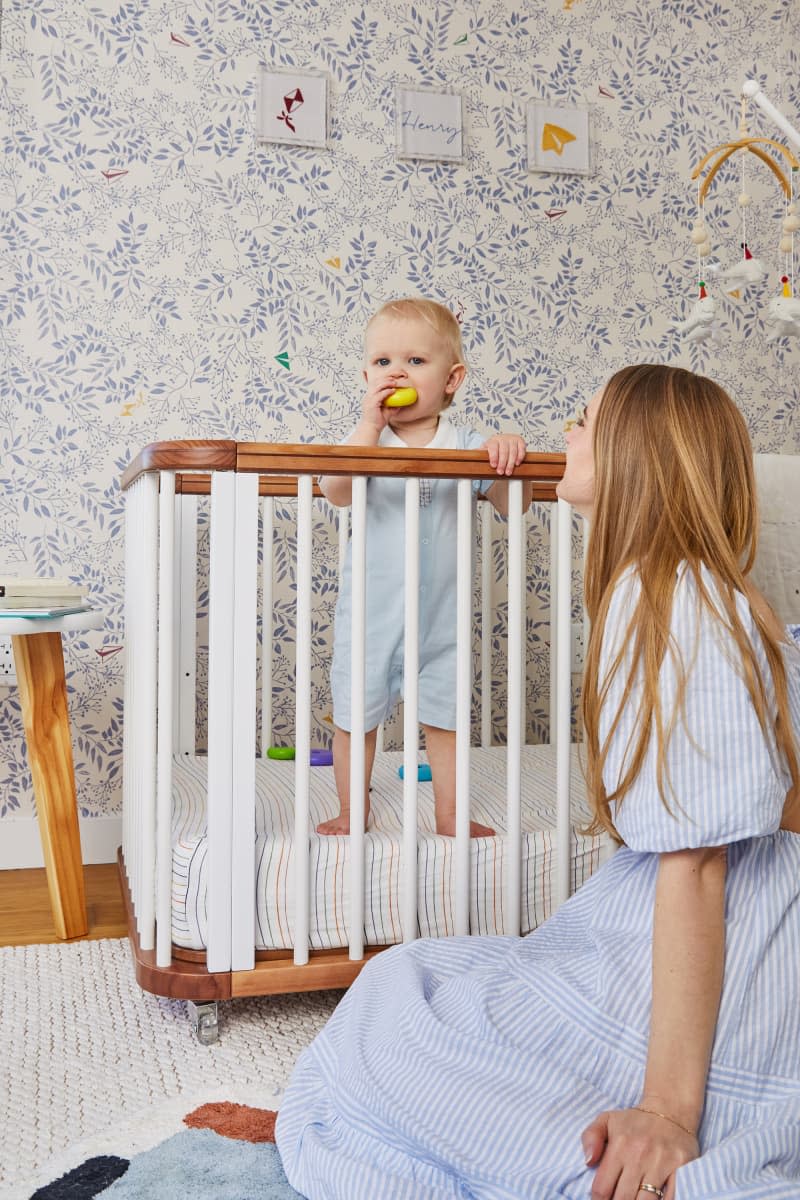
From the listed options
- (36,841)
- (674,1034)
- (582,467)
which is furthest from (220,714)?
(36,841)

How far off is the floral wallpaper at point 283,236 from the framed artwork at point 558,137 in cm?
2

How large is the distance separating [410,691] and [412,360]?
0.49 meters

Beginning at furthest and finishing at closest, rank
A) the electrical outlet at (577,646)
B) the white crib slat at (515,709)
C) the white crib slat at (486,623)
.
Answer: the electrical outlet at (577,646) < the white crib slat at (486,623) < the white crib slat at (515,709)

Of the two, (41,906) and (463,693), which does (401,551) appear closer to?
(463,693)

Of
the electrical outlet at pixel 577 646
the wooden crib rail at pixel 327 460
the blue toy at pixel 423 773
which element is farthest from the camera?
the electrical outlet at pixel 577 646

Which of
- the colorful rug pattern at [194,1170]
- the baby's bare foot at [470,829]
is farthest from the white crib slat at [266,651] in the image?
the colorful rug pattern at [194,1170]

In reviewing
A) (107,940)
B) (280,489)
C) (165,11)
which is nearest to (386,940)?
(107,940)

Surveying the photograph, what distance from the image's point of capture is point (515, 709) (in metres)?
1.19

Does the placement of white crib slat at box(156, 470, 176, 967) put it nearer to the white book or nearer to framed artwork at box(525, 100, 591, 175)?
the white book

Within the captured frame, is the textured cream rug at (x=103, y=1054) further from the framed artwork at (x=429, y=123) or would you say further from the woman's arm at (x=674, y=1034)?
the framed artwork at (x=429, y=123)

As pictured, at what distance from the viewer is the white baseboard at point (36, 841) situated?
1.92 meters

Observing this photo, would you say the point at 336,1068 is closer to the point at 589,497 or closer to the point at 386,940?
the point at 386,940

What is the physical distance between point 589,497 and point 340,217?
4.45 ft

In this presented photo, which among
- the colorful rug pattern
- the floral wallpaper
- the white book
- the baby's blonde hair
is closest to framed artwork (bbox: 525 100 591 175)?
the floral wallpaper
